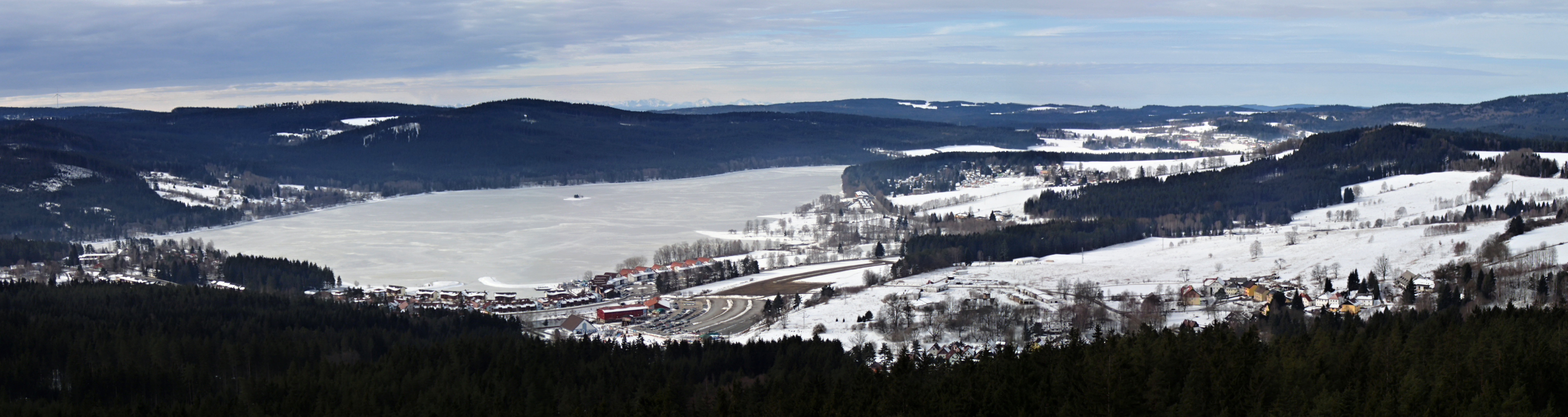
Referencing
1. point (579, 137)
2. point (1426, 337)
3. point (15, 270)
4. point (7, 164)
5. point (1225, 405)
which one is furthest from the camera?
point (579, 137)

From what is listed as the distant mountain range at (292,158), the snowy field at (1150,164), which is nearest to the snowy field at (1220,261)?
the snowy field at (1150,164)

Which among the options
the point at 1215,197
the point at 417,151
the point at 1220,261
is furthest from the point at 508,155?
the point at 1220,261

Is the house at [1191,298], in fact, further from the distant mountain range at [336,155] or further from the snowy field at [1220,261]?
the distant mountain range at [336,155]

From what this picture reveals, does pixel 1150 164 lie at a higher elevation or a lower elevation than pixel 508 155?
lower

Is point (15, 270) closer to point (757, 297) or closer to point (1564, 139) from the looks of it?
point (757, 297)

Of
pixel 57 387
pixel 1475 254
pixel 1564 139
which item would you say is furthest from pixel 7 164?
pixel 1564 139

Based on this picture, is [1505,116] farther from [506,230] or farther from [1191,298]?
[1191,298]

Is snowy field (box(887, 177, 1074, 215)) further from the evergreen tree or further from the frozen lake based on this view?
the evergreen tree
